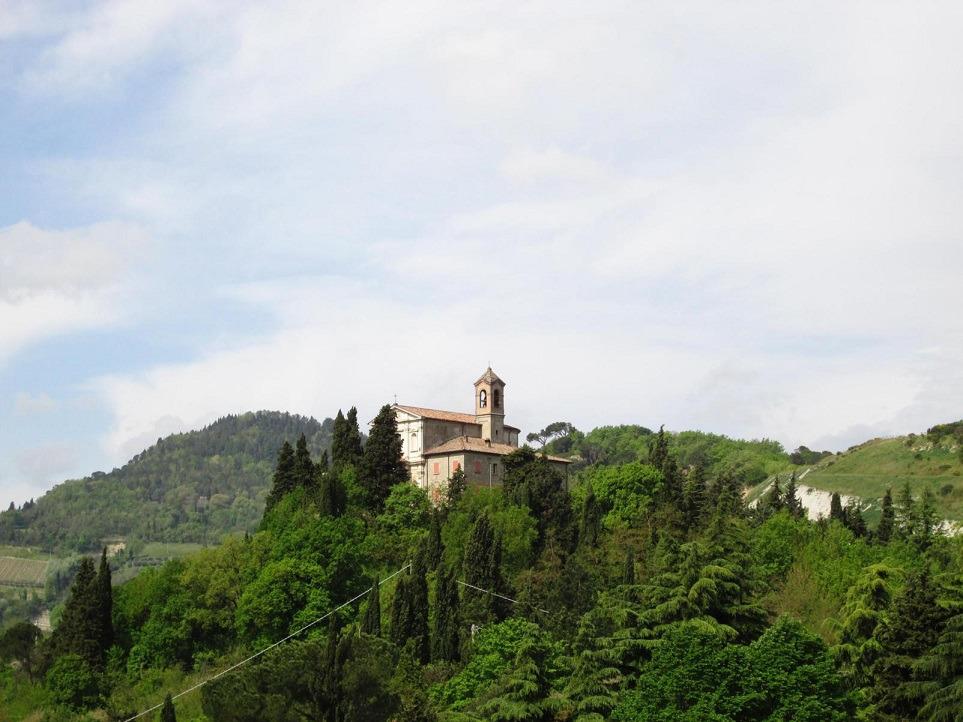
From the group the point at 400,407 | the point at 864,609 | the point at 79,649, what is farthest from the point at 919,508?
the point at 79,649

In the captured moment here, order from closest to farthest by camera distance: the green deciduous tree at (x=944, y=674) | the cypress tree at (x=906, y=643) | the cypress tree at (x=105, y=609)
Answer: the green deciduous tree at (x=944, y=674), the cypress tree at (x=906, y=643), the cypress tree at (x=105, y=609)

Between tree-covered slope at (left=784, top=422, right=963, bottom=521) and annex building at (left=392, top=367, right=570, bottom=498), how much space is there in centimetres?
3520

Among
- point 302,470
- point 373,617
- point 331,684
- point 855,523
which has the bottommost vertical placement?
point 331,684

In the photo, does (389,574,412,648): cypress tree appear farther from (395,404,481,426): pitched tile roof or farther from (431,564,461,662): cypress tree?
(395,404,481,426): pitched tile roof

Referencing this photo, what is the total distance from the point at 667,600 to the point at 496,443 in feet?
116

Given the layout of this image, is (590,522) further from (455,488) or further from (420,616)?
(420,616)

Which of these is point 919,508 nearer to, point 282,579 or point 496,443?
point 496,443

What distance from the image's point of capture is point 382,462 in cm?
7288

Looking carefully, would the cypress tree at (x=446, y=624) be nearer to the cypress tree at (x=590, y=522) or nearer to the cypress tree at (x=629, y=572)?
the cypress tree at (x=629, y=572)

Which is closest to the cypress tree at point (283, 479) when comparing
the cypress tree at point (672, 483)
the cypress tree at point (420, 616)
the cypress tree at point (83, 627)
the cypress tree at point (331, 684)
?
the cypress tree at point (83, 627)

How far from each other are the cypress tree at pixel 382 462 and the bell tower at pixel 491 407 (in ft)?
23.4

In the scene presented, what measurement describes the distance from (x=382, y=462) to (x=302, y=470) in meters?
4.99

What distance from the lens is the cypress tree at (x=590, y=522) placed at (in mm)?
63656

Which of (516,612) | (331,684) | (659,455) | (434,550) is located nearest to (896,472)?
(659,455)
